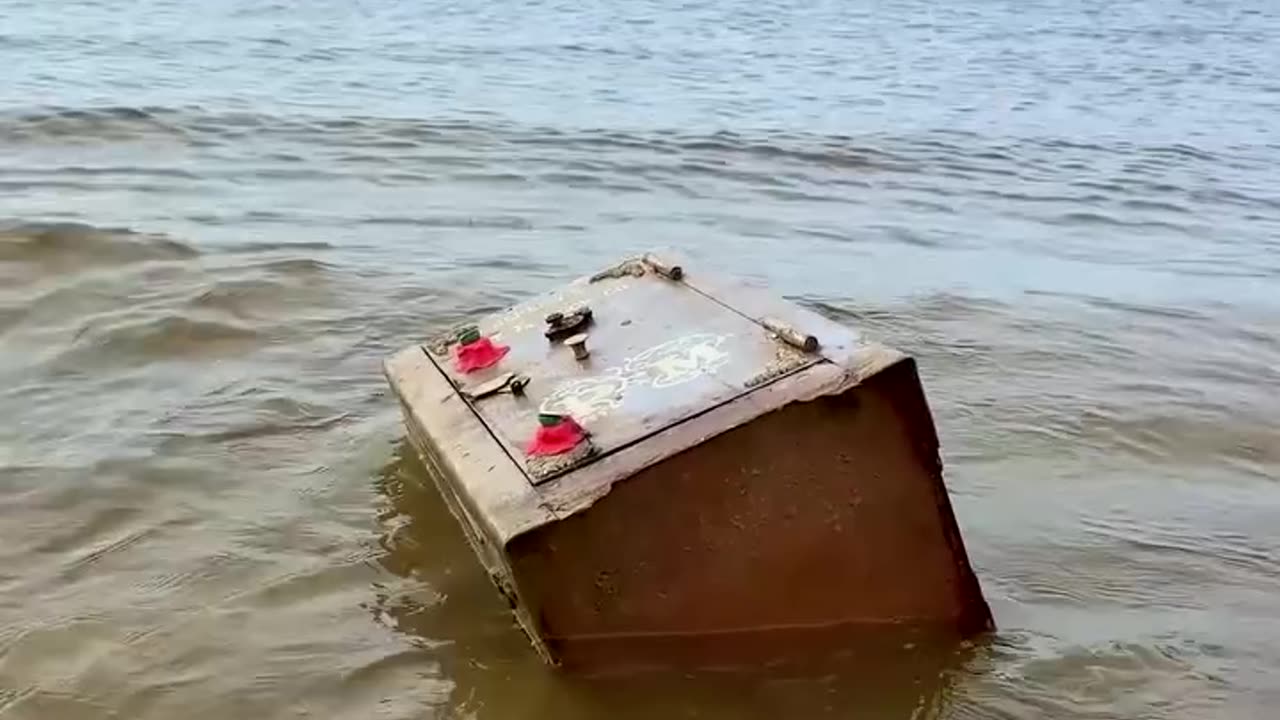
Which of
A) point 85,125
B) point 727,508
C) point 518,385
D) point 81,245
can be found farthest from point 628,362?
point 85,125

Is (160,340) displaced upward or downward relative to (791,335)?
downward

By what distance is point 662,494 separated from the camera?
252cm

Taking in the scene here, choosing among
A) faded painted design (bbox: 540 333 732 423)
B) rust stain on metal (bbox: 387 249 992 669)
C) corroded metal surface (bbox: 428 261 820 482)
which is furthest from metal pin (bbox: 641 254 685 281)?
rust stain on metal (bbox: 387 249 992 669)

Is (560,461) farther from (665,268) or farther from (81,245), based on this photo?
(81,245)

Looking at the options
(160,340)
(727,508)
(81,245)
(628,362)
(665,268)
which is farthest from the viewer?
(81,245)

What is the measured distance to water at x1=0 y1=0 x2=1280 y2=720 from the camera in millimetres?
2807

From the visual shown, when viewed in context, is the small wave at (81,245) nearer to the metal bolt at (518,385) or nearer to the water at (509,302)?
the water at (509,302)

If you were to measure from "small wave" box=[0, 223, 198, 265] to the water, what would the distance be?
0.02m

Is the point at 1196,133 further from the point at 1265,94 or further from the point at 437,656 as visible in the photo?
the point at 437,656

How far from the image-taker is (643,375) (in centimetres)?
289

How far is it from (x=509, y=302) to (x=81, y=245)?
189cm

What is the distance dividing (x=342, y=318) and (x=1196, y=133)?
6.94m

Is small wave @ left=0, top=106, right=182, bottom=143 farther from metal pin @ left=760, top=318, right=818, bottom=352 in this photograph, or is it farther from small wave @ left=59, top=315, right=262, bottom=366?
metal pin @ left=760, top=318, right=818, bottom=352

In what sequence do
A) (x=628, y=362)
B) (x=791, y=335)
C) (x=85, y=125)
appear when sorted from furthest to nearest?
(x=85, y=125) < (x=628, y=362) < (x=791, y=335)
